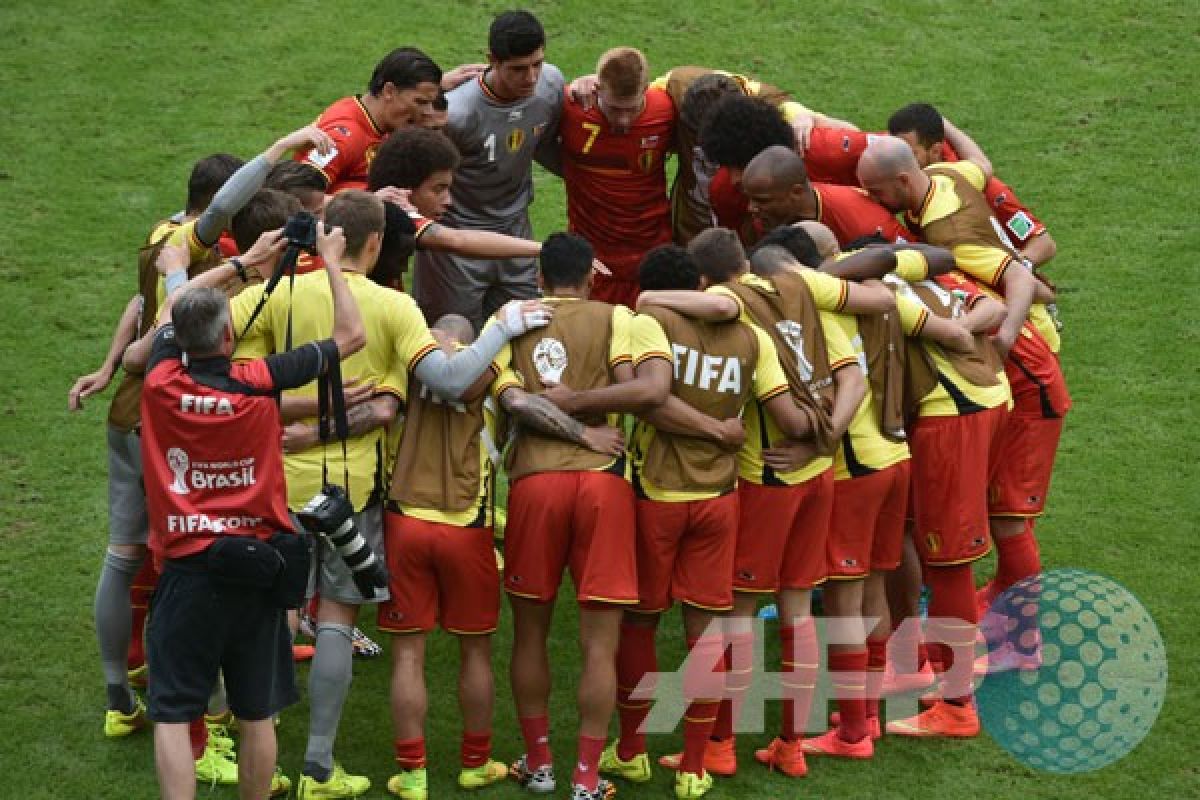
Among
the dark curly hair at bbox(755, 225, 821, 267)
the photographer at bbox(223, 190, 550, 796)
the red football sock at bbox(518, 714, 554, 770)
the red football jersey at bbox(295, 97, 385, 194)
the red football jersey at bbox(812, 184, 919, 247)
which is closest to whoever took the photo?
the photographer at bbox(223, 190, 550, 796)

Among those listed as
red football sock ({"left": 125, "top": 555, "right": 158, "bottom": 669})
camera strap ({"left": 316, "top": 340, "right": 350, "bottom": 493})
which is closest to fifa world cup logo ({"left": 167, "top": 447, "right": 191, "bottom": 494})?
camera strap ({"left": 316, "top": 340, "right": 350, "bottom": 493})

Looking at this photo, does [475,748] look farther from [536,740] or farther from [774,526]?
[774,526]

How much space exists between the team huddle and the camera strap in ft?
0.06

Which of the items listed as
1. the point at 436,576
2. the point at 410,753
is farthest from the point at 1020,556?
the point at 410,753

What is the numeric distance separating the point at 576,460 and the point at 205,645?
1.51 m

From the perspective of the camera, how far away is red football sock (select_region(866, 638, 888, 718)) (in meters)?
7.94

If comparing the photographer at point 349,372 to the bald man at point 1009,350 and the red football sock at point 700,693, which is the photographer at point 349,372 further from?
the bald man at point 1009,350

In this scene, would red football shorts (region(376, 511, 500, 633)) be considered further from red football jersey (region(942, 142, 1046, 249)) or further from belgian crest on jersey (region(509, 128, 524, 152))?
red football jersey (region(942, 142, 1046, 249))

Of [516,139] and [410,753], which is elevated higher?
[516,139]

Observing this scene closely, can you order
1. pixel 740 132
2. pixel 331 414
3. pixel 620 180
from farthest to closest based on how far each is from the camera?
pixel 620 180
pixel 740 132
pixel 331 414

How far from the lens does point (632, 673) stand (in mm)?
7434

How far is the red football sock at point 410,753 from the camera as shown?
7.16m

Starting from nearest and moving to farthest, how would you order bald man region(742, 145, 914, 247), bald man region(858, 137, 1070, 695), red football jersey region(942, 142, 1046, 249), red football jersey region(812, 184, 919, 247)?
bald man region(742, 145, 914, 247)
bald man region(858, 137, 1070, 695)
red football jersey region(812, 184, 919, 247)
red football jersey region(942, 142, 1046, 249)

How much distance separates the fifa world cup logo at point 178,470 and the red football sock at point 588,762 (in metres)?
1.82
